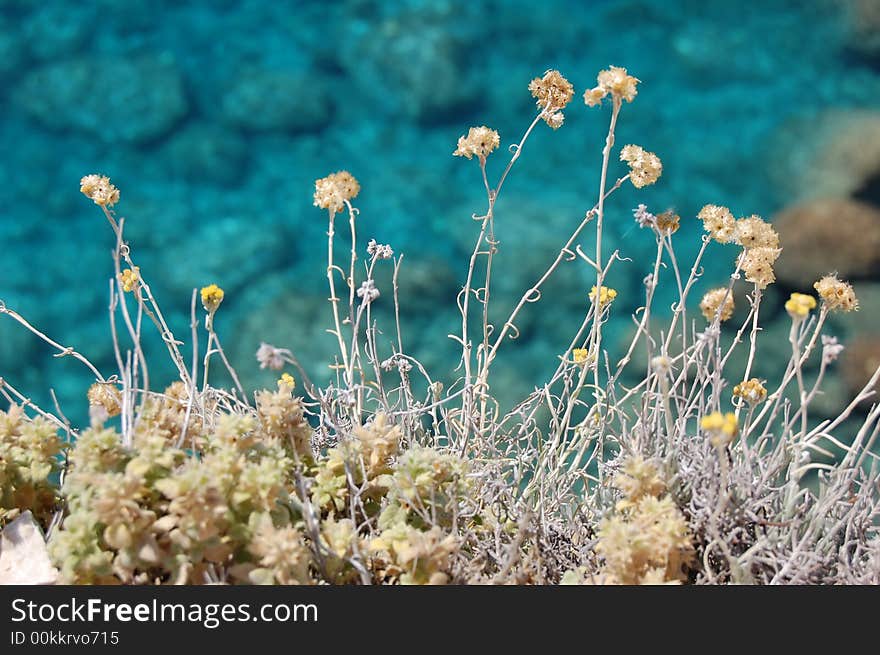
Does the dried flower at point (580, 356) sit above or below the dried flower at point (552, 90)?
below

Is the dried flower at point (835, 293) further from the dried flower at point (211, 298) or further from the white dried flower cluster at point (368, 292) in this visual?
the dried flower at point (211, 298)

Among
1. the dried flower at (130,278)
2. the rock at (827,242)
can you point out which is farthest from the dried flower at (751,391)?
the rock at (827,242)

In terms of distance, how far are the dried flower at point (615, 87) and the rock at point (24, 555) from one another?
769mm

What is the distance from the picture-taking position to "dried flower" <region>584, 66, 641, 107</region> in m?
1.08

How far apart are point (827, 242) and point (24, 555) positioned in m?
2.85

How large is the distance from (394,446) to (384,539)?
150mm

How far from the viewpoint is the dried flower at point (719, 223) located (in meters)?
1.09

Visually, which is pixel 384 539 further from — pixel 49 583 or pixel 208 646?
pixel 49 583

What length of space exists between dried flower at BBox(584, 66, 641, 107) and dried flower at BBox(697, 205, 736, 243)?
163 mm

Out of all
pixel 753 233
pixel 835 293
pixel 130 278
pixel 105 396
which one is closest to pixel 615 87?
pixel 753 233

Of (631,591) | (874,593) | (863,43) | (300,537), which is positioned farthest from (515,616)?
(863,43)

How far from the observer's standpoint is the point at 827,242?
317 centimetres

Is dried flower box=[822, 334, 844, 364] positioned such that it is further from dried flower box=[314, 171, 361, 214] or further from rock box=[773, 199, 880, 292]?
rock box=[773, 199, 880, 292]

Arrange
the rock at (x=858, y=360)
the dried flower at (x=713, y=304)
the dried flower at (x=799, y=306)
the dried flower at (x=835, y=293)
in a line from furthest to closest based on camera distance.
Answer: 1. the rock at (x=858, y=360)
2. the dried flower at (x=713, y=304)
3. the dried flower at (x=835, y=293)
4. the dried flower at (x=799, y=306)
